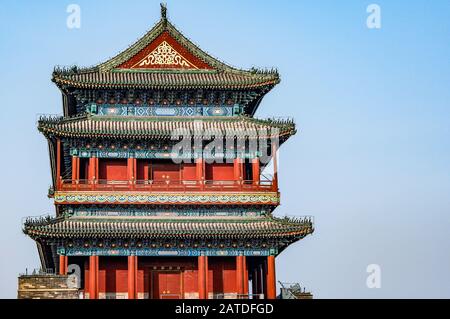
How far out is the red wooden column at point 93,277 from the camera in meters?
52.4

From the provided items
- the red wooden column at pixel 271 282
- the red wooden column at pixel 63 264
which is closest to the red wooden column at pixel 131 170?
the red wooden column at pixel 63 264

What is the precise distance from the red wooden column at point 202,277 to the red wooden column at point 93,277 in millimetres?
5513

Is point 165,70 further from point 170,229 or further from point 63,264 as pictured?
point 63,264

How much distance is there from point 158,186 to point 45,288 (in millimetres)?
10424

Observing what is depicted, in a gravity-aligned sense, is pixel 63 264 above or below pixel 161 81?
below

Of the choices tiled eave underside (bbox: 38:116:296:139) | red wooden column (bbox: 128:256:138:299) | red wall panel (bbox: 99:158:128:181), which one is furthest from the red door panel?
tiled eave underside (bbox: 38:116:296:139)

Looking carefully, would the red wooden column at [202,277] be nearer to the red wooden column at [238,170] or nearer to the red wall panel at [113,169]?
the red wooden column at [238,170]

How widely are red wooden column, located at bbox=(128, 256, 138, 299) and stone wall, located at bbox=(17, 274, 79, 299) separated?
535cm

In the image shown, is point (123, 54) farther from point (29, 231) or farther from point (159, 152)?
point (29, 231)

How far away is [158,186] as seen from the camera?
2173 inches

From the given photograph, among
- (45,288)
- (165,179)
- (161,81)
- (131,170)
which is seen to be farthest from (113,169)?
(45,288)
